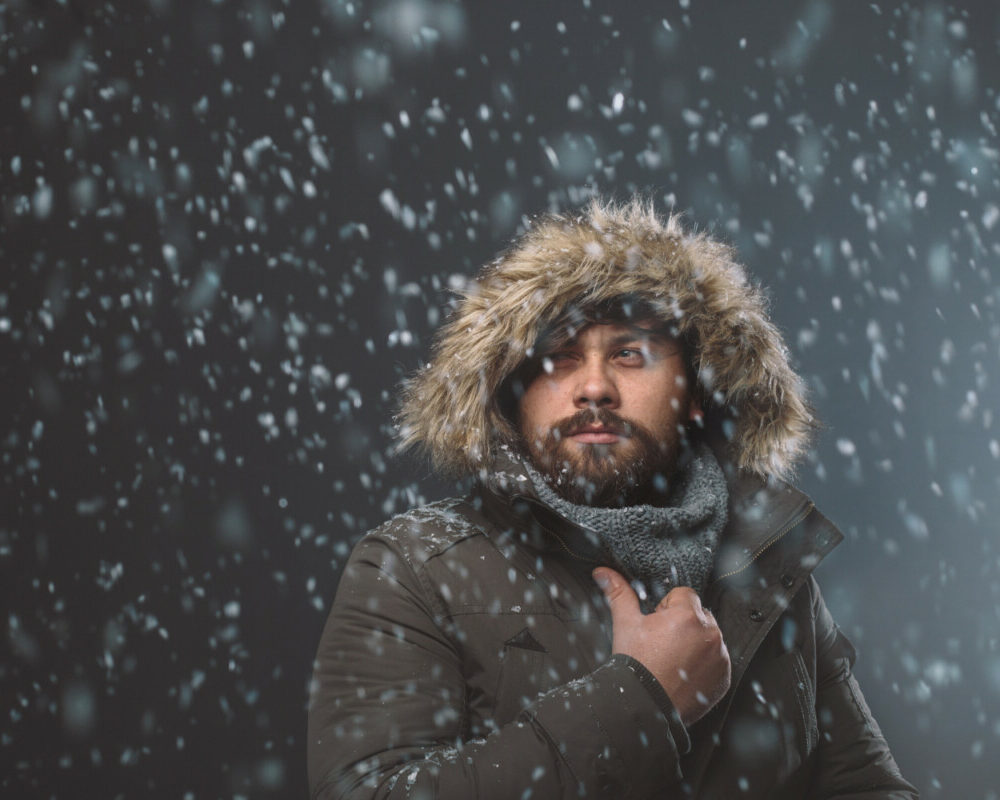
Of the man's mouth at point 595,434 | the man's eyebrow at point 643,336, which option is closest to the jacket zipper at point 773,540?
the man's mouth at point 595,434

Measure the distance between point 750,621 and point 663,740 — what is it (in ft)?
0.93

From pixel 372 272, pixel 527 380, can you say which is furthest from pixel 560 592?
pixel 372 272

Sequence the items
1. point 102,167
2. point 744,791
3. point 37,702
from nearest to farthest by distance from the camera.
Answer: point 744,791 < point 37,702 < point 102,167

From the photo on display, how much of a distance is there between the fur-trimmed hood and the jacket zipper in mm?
159

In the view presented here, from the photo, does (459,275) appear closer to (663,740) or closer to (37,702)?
(37,702)

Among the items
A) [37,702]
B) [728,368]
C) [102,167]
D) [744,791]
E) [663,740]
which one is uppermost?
[102,167]

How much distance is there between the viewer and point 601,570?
126cm

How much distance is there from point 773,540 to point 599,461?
267 millimetres

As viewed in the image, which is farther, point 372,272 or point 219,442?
point 372,272

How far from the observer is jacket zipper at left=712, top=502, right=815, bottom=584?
130 centimetres

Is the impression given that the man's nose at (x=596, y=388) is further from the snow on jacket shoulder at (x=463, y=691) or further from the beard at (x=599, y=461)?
the snow on jacket shoulder at (x=463, y=691)

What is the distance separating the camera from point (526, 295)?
5.07ft

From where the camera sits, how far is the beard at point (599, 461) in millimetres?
1417

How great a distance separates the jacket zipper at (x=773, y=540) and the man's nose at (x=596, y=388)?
30 centimetres
